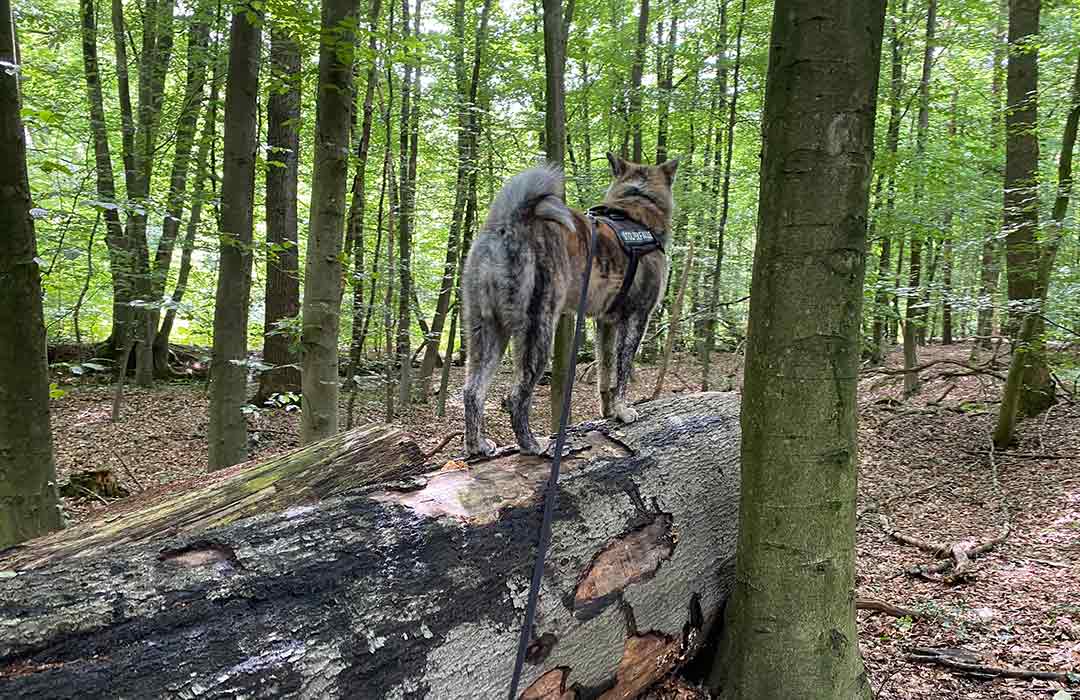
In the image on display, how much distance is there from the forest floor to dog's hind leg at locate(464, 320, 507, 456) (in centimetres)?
96

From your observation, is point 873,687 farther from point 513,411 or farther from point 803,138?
point 803,138

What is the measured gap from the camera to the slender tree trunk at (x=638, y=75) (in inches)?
439

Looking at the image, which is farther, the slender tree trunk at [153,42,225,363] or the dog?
the slender tree trunk at [153,42,225,363]

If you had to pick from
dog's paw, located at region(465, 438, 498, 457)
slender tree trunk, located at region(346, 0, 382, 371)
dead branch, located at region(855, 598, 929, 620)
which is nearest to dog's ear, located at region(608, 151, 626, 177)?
slender tree trunk, located at region(346, 0, 382, 371)

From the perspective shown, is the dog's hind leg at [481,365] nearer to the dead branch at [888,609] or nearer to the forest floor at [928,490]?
the forest floor at [928,490]

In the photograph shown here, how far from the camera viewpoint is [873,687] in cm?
304

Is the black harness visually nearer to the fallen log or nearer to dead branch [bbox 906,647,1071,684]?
the fallen log

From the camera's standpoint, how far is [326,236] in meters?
4.98

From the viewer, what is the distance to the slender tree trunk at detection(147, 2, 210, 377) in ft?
26.0

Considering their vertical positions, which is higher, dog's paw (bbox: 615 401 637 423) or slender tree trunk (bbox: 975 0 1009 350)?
slender tree trunk (bbox: 975 0 1009 350)

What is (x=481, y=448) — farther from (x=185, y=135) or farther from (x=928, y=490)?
(x=185, y=135)

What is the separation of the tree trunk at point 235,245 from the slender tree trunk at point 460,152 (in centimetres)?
363

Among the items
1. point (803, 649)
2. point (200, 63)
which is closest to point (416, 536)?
point (803, 649)

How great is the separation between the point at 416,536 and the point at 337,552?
30cm
